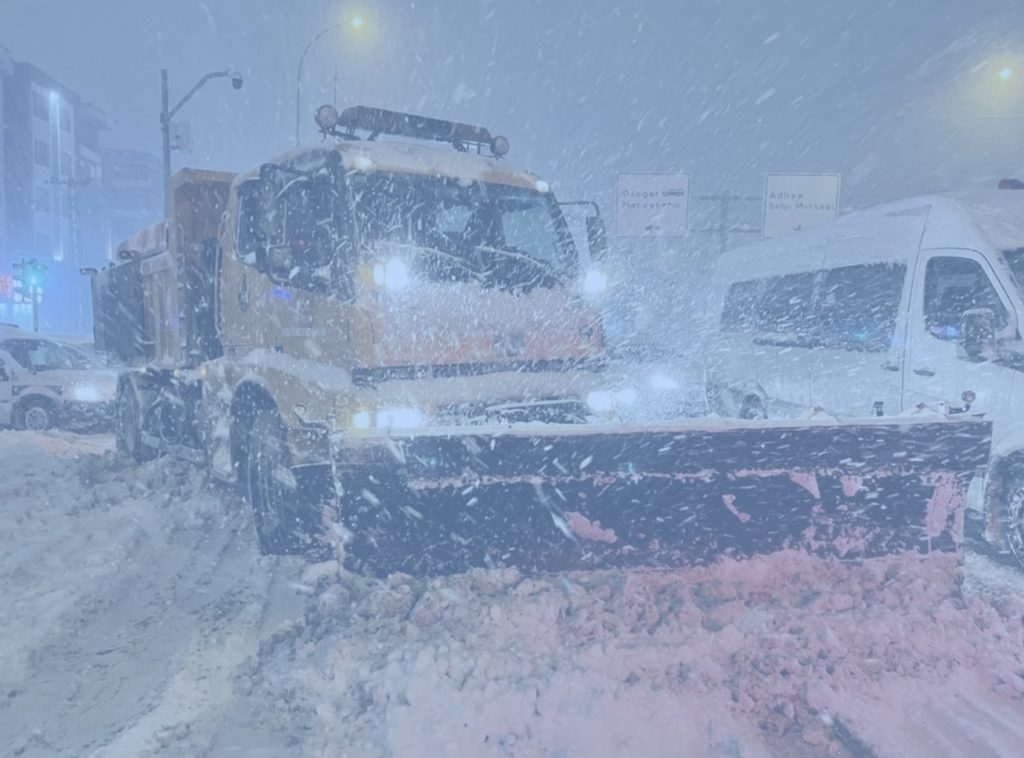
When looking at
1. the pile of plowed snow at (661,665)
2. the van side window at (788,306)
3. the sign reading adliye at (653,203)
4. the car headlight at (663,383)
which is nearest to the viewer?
the pile of plowed snow at (661,665)

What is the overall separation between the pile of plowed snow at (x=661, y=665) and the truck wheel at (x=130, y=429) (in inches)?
219

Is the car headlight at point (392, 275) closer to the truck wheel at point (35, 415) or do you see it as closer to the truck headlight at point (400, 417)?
the truck headlight at point (400, 417)

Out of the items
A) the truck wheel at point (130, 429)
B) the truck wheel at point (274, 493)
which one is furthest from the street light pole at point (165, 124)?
the truck wheel at point (274, 493)

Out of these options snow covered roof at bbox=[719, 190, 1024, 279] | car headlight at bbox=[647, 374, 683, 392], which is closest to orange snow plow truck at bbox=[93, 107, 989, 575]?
snow covered roof at bbox=[719, 190, 1024, 279]

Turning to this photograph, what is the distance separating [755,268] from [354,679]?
793cm

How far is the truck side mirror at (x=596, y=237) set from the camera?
21.5ft

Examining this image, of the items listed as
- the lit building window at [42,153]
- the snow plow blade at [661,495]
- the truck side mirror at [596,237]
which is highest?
the lit building window at [42,153]

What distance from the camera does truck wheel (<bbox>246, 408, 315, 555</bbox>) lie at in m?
5.79

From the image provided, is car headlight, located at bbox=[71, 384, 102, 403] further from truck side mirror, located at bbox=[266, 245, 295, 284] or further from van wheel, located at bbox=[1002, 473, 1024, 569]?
van wheel, located at bbox=[1002, 473, 1024, 569]

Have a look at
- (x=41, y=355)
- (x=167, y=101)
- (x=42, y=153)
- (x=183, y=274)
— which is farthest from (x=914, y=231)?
(x=42, y=153)

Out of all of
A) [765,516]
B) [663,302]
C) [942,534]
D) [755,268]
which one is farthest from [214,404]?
[663,302]

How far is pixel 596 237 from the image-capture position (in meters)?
6.58

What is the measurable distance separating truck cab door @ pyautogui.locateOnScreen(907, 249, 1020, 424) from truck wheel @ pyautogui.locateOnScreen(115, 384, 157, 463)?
25.2 ft

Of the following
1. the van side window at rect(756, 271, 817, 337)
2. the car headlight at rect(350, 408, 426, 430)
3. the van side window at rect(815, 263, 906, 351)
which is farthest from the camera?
the van side window at rect(756, 271, 817, 337)
